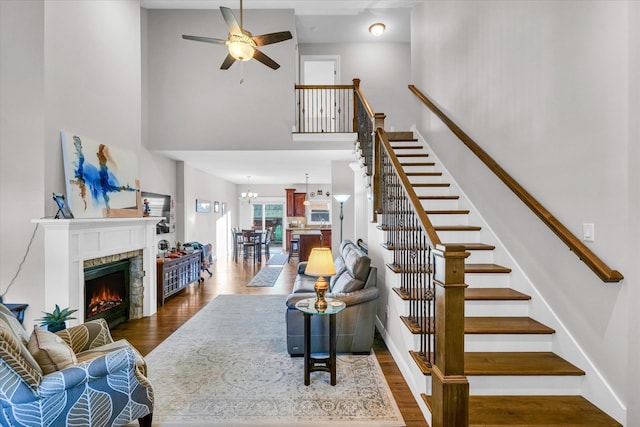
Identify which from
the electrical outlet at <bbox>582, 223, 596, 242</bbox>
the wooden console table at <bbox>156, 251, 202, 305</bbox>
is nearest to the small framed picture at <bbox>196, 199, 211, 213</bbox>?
the wooden console table at <bbox>156, 251, 202, 305</bbox>

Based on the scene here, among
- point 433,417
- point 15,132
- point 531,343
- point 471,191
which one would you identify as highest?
point 15,132

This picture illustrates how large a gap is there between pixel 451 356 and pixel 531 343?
1026mm

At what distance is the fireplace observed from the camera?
363 cm

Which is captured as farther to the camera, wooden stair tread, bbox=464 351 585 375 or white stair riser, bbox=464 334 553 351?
white stair riser, bbox=464 334 553 351

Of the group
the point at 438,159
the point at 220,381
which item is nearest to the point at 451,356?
the point at 220,381

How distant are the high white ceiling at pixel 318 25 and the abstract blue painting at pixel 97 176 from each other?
5.72 feet

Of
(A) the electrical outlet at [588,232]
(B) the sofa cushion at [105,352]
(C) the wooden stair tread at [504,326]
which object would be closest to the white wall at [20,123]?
(B) the sofa cushion at [105,352]

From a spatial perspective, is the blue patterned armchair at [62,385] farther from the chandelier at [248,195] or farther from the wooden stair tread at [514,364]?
the chandelier at [248,195]

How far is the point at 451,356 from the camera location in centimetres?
168

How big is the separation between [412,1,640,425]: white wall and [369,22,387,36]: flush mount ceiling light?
3084mm

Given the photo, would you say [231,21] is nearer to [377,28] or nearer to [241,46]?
[241,46]

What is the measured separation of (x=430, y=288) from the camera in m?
2.14

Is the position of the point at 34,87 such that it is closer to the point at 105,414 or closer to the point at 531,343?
the point at 105,414

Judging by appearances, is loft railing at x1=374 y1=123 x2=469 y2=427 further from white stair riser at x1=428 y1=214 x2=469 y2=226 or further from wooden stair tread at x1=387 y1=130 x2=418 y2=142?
wooden stair tread at x1=387 y1=130 x2=418 y2=142
